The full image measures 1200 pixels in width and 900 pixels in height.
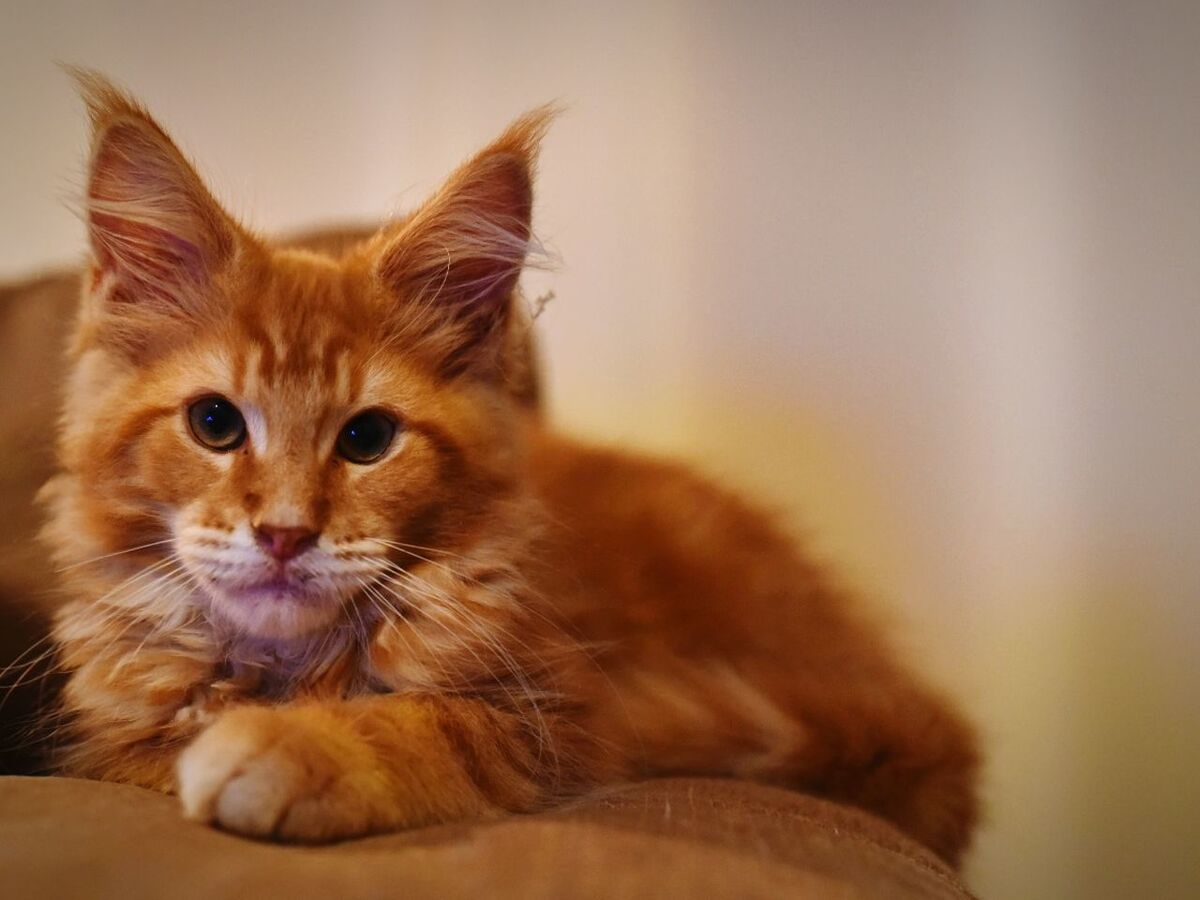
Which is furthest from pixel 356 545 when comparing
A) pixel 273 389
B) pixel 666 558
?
pixel 666 558

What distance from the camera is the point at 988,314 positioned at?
1.67 meters

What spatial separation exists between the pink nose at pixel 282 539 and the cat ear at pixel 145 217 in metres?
0.30

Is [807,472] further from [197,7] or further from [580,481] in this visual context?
[197,7]

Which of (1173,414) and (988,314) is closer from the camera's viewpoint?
(1173,414)

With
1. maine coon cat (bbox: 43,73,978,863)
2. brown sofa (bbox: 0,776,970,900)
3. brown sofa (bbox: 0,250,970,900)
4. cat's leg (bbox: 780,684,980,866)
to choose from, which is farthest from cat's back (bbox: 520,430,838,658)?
brown sofa (bbox: 0,776,970,900)

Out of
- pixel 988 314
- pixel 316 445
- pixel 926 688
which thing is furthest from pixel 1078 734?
pixel 316 445

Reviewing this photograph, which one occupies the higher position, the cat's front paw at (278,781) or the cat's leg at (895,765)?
the cat's front paw at (278,781)

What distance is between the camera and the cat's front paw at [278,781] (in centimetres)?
70

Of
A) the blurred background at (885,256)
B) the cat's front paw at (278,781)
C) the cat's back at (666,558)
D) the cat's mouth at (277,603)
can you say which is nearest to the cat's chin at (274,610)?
the cat's mouth at (277,603)

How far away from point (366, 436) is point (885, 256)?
3.83 ft

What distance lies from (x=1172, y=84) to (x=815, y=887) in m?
1.50

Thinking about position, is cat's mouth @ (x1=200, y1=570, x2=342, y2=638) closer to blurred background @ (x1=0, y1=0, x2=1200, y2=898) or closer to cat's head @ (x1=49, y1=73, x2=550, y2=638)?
cat's head @ (x1=49, y1=73, x2=550, y2=638)

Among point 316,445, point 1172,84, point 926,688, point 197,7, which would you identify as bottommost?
point 926,688

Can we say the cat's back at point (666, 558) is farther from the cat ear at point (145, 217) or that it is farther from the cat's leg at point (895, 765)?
the cat ear at point (145, 217)
